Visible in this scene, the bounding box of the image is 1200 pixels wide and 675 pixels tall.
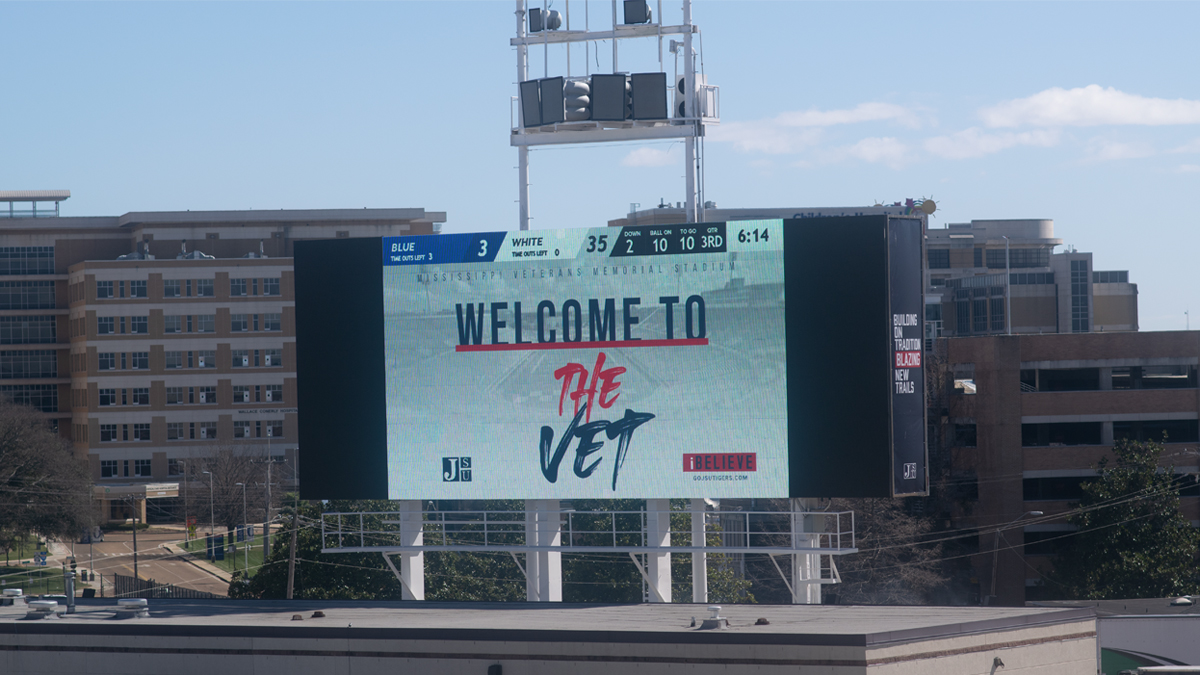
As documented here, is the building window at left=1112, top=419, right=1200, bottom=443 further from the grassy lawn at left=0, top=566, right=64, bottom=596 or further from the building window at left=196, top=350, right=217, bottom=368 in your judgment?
the building window at left=196, top=350, right=217, bottom=368

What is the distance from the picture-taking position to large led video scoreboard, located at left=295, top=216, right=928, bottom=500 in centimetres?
2598

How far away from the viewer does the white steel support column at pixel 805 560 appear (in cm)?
2697

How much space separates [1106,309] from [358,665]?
112m

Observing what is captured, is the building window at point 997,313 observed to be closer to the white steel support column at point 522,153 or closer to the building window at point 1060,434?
the building window at point 1060,434

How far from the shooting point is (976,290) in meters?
113

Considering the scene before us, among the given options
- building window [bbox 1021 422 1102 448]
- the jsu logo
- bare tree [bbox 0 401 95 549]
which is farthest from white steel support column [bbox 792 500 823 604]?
bare tree [bbox 0 401 95 549]

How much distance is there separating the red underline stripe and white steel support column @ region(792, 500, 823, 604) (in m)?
4.01

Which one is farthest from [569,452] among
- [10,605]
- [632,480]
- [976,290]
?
[976,290]

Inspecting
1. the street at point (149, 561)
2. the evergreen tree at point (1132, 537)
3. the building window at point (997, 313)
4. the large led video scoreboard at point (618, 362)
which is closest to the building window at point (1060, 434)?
the evergreen tree at point (1132, 537)

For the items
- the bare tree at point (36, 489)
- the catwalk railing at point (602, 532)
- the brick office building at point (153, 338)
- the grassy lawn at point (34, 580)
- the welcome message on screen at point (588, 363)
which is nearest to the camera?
the welcome message on screen at point (588, 363)

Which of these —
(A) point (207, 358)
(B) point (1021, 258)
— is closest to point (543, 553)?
(A) point (207, 358)

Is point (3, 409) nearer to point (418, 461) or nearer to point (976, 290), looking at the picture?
point (418, 461)

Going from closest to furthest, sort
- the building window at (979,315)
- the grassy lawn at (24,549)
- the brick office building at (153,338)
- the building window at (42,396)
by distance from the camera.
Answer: the grassy lawn at (24,549) → the brick office building at (153,338) → the building window at (42,396) → the building window at (979,315)

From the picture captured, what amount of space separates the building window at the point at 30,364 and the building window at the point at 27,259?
6.71m
